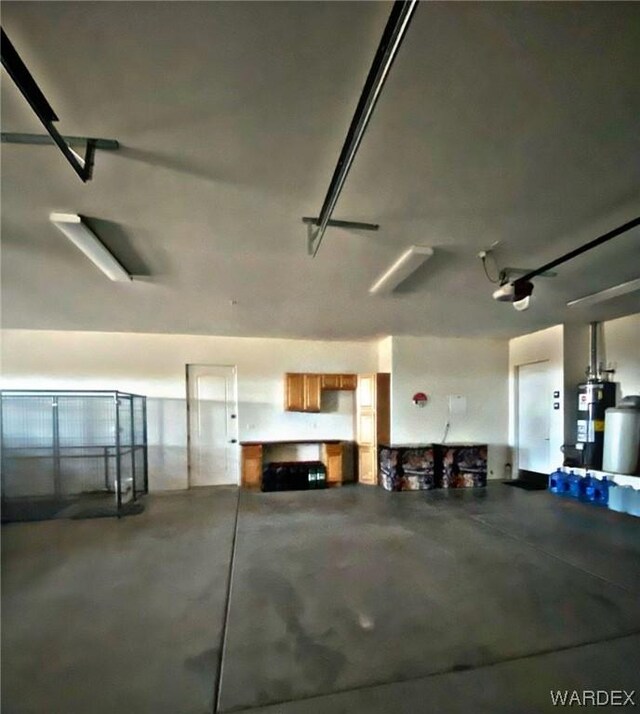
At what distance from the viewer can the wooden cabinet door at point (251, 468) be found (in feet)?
24.5

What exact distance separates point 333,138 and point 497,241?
201cm

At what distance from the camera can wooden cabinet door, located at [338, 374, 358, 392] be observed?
796cm

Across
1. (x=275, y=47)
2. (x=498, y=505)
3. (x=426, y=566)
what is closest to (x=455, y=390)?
(x=498, y=505)

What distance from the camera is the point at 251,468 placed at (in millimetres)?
7484

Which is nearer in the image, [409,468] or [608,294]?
[608,294]

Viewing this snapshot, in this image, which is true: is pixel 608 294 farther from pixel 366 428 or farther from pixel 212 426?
pixel 212 426

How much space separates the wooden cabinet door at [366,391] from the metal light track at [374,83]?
17.6 feet

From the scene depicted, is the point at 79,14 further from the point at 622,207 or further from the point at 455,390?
the point at 455,390

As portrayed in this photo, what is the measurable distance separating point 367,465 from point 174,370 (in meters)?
4.18

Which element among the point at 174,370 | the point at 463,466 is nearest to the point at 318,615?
the point at 463,466

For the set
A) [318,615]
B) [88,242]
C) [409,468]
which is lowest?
[409,468]

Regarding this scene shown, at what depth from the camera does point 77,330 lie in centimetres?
725

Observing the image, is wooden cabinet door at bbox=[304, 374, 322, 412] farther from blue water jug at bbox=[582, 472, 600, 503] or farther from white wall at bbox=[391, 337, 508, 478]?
blue water jug at bbox=[582, 472, 600, 503]

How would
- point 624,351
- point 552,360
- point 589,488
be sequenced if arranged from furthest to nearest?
point 552,360, point 624,351, point 589,488
